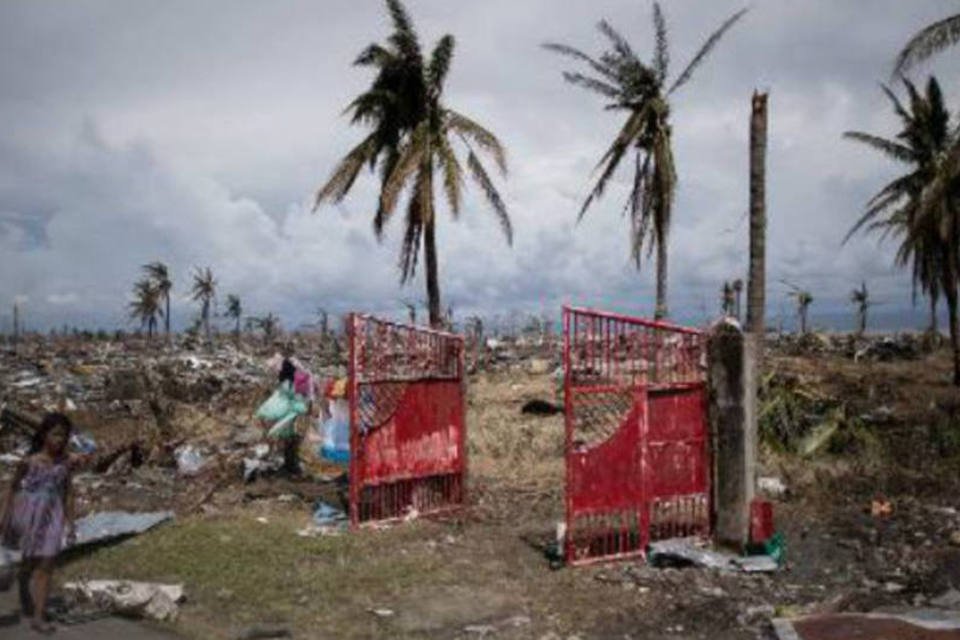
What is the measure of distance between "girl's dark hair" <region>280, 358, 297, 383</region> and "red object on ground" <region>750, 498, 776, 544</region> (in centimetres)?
709

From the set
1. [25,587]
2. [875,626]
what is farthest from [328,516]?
[875,626]

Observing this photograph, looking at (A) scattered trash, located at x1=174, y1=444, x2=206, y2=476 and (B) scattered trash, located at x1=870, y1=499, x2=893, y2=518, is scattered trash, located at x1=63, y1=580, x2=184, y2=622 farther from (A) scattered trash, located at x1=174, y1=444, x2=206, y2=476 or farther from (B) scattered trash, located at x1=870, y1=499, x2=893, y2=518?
(B) scattered trash, located at x1=870, y1=499, x2=893, y2=518

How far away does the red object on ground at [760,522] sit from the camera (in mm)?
9672

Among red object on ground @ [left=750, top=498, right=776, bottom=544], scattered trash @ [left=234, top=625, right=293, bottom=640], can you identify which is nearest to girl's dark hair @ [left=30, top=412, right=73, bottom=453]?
scattered trash @ [left=234, top=625, right=293, bottom=640]

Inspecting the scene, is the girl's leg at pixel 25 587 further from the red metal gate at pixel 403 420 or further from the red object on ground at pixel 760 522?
the red object on ground at pixel 760 522

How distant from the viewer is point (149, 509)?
12906mm

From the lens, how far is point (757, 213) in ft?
40.3

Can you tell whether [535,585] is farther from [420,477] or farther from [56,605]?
[56,605]

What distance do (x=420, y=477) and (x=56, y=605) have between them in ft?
14.8

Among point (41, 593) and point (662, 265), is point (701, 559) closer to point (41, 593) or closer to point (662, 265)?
point (41, 593)

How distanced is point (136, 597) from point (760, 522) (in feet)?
17.5

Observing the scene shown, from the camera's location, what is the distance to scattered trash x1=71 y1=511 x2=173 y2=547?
10688 mm

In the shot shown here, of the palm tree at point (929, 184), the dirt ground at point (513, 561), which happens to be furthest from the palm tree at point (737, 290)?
the dirt ground at point (513, 561)

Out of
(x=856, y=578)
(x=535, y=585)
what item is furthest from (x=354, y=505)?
(x=856, y=578)
